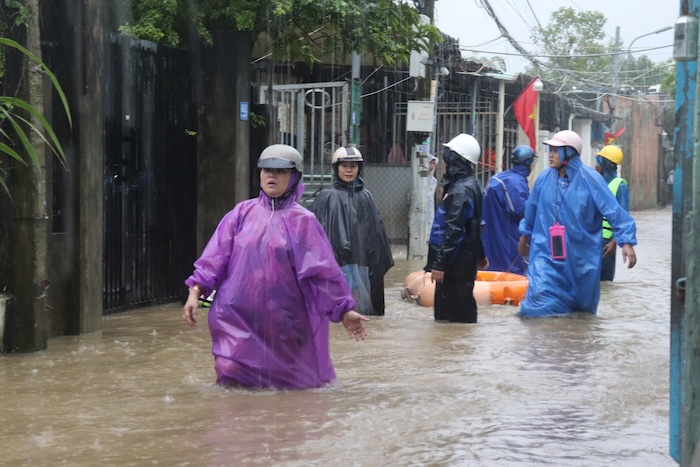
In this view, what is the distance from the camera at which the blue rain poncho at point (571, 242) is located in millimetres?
→ 10250

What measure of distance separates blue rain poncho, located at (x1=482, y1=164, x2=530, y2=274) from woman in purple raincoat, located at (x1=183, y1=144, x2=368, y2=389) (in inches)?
257

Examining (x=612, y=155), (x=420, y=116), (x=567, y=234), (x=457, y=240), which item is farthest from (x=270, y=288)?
(x=420, y=116)

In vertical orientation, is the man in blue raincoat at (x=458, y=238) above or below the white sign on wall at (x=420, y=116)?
below

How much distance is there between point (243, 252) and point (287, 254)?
25 cm

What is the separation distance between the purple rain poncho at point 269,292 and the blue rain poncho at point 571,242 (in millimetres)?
4055

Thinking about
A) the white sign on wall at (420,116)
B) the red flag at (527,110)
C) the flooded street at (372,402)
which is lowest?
the flooded street at (372,402)

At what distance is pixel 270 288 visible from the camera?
667 centimetres

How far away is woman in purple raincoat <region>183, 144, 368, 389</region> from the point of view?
666cm

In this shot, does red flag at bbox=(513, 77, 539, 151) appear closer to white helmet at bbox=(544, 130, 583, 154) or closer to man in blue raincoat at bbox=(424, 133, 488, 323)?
white helmet at bbox=(544, 130, 583, 154)

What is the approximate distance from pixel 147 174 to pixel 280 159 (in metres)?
4.54

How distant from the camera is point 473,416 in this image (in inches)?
251

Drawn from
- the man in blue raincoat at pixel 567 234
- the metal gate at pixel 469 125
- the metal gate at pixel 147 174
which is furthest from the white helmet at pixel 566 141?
the metal gate at pixel 469 125

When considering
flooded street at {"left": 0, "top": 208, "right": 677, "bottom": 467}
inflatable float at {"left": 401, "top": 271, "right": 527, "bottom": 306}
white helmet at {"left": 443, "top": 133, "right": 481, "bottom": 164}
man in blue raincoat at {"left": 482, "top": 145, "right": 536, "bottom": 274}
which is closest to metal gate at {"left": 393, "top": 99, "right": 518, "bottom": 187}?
man in blue raincoat at {"left": 482, "top": 145, "right": 536, "bottom": 274}

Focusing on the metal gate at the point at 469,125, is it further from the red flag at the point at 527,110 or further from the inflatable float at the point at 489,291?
the inflatable float at the point at 489,291
